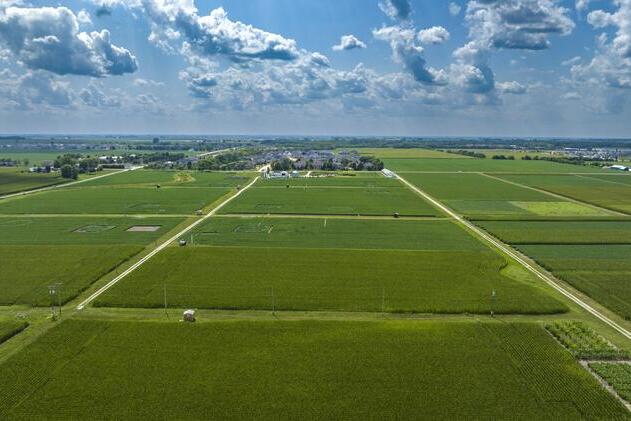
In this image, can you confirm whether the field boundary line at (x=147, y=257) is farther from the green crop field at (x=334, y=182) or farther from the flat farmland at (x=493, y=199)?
the flat farmland at (x=493, y=199)

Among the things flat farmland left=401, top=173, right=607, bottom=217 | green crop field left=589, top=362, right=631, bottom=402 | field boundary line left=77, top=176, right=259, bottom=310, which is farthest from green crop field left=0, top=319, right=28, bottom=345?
flat farmland left=401, top=173, right=607, bottom=217

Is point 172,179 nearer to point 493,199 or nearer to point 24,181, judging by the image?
point 24,181

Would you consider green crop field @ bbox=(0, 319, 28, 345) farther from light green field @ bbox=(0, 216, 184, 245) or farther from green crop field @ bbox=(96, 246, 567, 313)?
light green field @ bbox=(0, 216, 184, 245)

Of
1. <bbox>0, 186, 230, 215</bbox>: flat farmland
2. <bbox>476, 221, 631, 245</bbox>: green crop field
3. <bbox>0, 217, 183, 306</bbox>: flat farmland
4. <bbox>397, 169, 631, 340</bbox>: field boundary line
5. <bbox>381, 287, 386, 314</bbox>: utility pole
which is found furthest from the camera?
<bbox>0, 186, 230, 215</bbox>: flat farmland

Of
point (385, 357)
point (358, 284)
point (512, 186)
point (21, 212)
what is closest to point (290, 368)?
point (385, 357)

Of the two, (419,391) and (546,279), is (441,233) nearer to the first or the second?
(546,279)

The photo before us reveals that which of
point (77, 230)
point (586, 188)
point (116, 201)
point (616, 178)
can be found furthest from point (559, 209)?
point (116, 201)

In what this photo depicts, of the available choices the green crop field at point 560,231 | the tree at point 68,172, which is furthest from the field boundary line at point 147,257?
the tree at point 68,172
